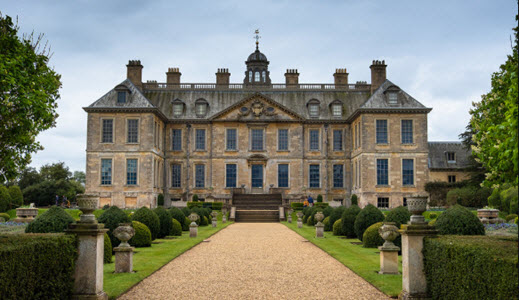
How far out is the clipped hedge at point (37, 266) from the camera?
641 cm

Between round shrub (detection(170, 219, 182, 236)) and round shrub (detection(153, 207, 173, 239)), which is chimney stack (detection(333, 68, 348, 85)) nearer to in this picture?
round shrub (detection(170, 219, 182, 236))

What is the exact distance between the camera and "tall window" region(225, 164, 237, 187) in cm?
4100

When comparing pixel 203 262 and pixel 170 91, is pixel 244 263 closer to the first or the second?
pixel 203 262

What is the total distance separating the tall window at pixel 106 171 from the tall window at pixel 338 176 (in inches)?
655

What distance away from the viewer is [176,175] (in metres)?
41.5

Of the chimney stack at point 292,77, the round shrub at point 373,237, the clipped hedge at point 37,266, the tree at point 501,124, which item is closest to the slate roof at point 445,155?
the chimney stack at point 292,77

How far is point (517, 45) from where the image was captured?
6.72 m

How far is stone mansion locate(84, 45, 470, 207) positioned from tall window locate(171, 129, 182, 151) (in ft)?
0.25

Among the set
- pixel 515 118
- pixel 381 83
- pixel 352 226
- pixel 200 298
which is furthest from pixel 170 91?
pixel 515 118

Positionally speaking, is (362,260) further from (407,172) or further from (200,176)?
(200,176)

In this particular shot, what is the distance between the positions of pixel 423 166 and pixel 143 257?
28547 millimetres

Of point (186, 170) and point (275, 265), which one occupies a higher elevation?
point (186, 170)

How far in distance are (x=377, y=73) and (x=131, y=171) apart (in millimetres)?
19763

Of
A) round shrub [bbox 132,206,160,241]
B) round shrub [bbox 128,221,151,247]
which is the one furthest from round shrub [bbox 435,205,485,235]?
round shrub [bbox 132,206,160,241]
